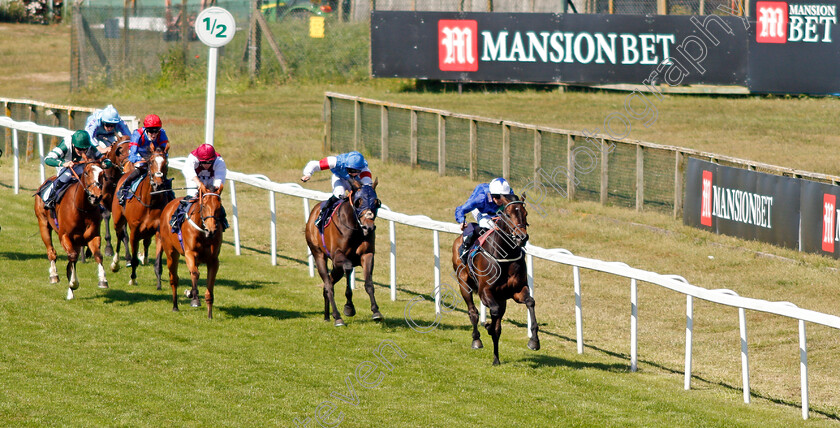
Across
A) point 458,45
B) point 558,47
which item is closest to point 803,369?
point 558,47

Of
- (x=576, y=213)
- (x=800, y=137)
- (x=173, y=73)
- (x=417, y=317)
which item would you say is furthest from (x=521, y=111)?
(x=417, y=317)

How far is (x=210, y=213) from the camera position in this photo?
11625 millimetres

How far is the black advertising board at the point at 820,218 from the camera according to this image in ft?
48.6

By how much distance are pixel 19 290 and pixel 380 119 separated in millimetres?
11380

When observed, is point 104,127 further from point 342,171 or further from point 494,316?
point 494,316

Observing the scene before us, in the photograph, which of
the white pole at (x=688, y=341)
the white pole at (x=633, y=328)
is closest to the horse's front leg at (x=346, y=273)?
the white pole at (x=633, y=328)

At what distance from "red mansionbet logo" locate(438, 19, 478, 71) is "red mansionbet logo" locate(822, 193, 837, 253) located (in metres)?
14.9

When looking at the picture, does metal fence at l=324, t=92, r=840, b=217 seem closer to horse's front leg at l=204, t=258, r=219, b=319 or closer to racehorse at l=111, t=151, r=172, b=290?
racehorse at l=111, t=151, r=172, b=290

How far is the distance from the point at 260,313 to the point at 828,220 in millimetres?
7765

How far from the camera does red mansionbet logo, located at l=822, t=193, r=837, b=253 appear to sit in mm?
14766

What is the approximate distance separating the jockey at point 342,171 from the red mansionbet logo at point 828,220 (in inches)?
257

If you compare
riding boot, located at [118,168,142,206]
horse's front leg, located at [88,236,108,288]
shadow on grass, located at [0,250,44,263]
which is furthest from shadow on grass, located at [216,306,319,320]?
shadow on grass, located at [0,250,44,263]

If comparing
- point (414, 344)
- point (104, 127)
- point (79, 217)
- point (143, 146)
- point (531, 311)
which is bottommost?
point (414, 344)

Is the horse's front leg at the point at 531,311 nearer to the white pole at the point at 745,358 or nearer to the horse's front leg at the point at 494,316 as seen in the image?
the horse's front leg at the point at 494,316
